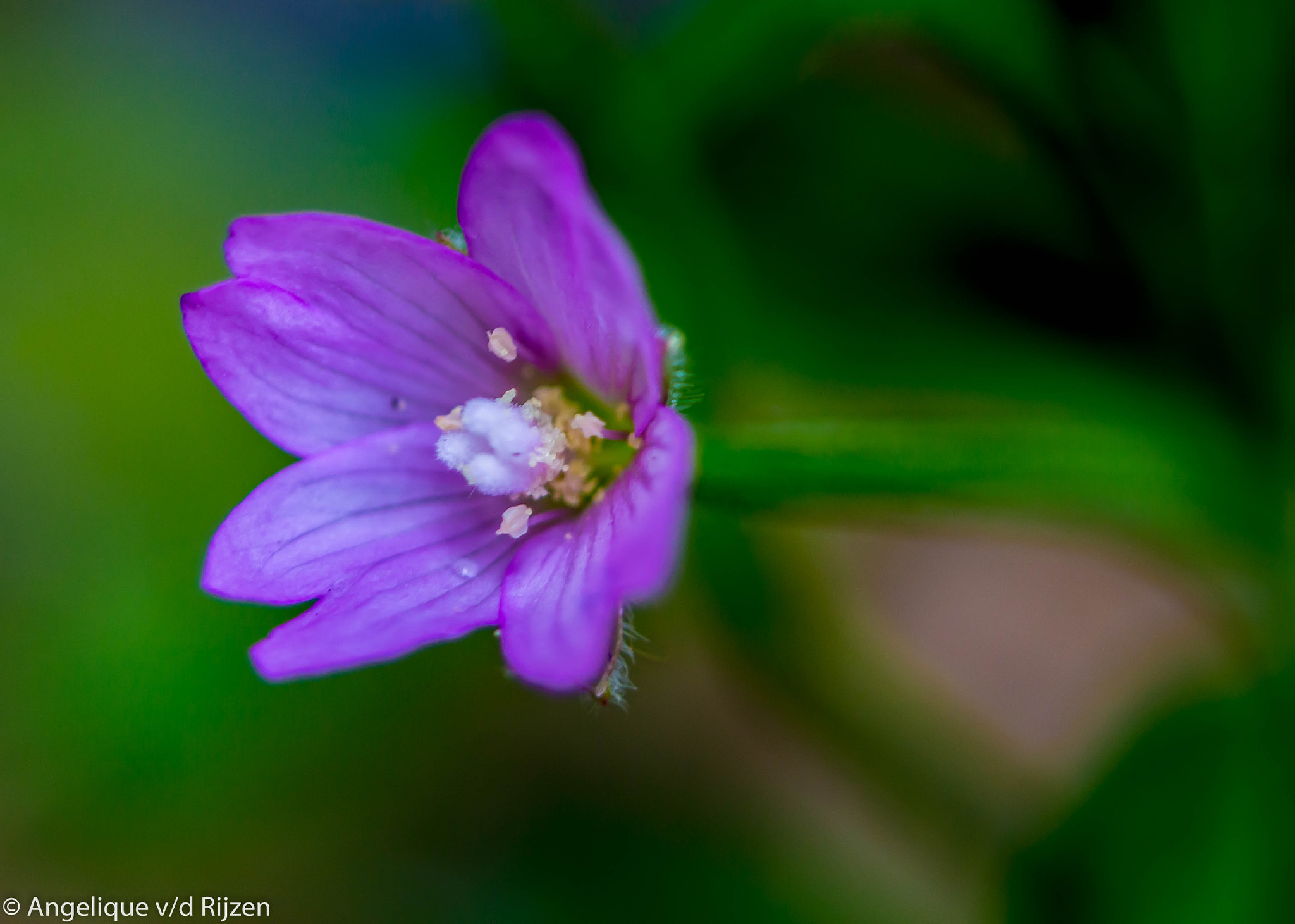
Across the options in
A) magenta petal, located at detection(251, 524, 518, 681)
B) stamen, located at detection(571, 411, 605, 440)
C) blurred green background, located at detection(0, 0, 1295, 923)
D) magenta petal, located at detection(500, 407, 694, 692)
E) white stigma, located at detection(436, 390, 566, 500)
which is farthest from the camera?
blurred green background, located at detection(0, 0, 1295, 923)

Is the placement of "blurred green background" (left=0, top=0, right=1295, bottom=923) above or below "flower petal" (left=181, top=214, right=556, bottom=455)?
above

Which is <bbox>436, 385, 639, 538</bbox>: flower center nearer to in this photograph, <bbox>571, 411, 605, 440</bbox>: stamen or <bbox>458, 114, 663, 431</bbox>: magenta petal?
<bbox>571, 411, 605, 440</bbox>: stamen

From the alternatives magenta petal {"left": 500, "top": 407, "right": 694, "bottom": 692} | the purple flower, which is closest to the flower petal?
the purple flower

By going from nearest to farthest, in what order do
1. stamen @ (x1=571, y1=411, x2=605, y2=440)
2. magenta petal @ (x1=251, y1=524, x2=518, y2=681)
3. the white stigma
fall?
1. magenta petal @ (x1=251, y1=524, x2=518, y2=681)
2. the white stigma
3. stamen @ (x1=571, y1=411, x2=605, y2=440)

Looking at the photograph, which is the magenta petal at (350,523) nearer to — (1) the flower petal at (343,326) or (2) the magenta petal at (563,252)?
(1) the flower petal at (343,326)

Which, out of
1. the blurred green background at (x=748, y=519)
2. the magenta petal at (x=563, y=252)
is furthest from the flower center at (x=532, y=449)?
the blurred green background at (x=748, y=519)

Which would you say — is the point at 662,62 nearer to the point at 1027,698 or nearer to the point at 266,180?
the point at 266,180

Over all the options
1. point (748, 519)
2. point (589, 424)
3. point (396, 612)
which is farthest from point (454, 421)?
point (748, 519)
